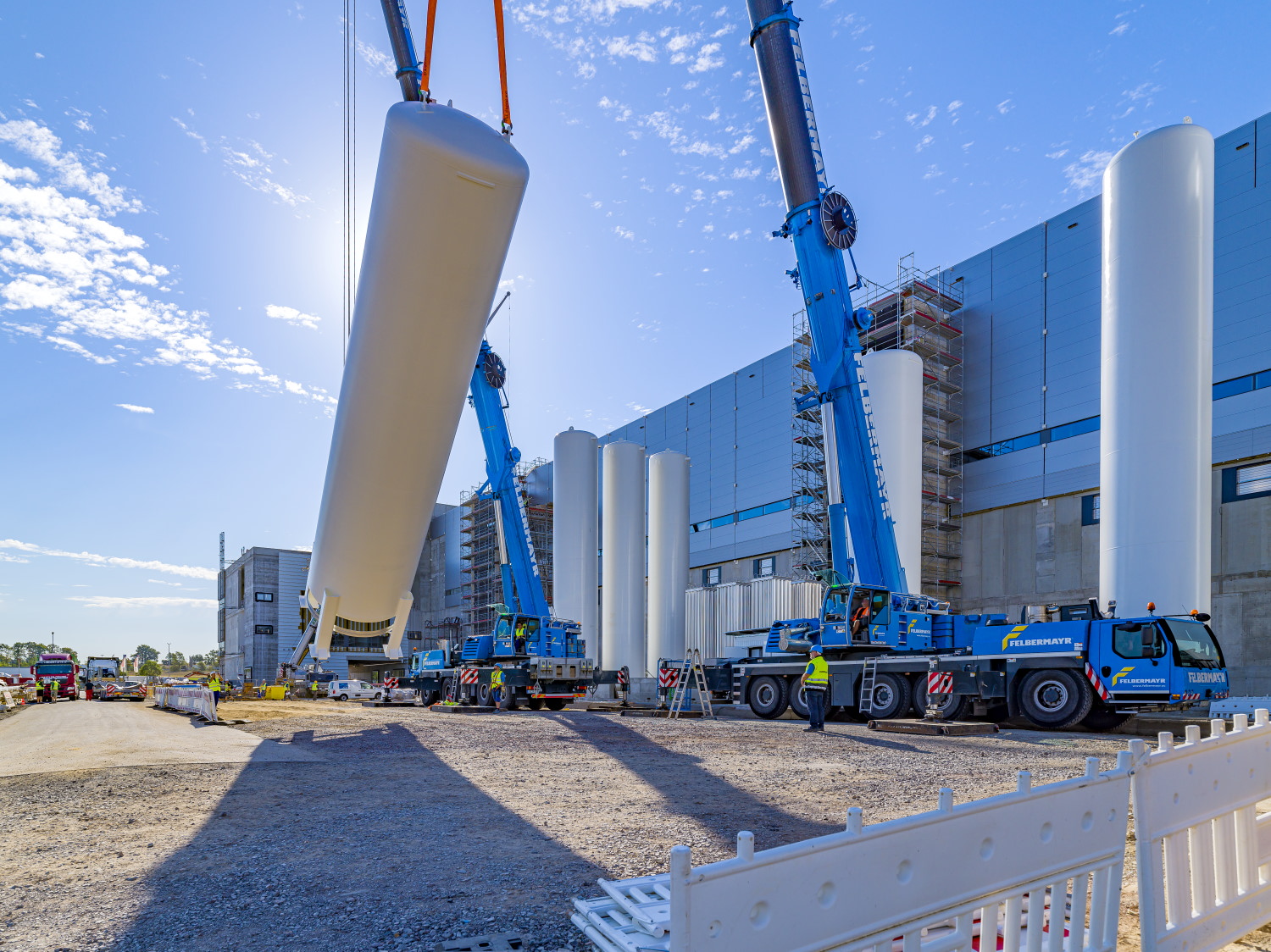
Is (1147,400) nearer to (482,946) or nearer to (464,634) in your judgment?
(482,946)

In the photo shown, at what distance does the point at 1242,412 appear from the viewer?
63.9ft

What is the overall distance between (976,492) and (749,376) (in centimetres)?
1063

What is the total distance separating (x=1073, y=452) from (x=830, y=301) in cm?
1106

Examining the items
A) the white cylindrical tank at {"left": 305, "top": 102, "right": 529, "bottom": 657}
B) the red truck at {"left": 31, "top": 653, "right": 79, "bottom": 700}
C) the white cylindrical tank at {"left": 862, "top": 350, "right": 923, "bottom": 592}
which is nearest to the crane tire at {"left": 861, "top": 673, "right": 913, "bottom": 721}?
the white cylindrical tank at {"left": 862, "top": 350, "right": 923, "bottom": 592}

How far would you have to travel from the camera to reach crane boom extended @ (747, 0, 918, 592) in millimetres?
15516

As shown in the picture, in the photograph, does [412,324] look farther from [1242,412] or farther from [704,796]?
[1242,412]

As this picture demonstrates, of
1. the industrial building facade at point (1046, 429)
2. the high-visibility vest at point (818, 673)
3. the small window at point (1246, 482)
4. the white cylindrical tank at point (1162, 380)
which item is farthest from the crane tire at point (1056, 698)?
the small window at point (1246, 482)

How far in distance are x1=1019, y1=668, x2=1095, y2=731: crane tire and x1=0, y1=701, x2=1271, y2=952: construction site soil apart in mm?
2404

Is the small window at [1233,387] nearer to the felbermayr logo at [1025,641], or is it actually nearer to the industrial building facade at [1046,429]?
the industrial building facade at [1046,429]

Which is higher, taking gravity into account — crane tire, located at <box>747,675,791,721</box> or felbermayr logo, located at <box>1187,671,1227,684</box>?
felbermayr logo, located at <box>1187,671,1227,684</box>

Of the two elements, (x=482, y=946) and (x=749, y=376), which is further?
(x=749, y=376)

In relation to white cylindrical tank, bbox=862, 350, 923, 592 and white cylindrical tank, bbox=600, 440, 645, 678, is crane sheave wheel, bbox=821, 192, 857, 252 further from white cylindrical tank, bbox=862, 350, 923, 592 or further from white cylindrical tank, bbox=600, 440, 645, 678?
white cylindrical tank, bbox=600, 440, 645, 678

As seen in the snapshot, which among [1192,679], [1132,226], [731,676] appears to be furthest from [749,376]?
[1192,679]

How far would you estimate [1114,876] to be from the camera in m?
2.62
